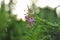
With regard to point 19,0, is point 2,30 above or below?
below

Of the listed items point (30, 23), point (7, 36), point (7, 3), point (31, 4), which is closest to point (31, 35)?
A: point (30, 23)

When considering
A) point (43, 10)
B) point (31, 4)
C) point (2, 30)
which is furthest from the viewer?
point (43, 10)

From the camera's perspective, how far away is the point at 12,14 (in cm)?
262

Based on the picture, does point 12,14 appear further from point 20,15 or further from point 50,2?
point 50,2

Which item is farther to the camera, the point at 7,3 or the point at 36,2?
the point at 7,3

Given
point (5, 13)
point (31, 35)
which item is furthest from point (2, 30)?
point (31, 35)

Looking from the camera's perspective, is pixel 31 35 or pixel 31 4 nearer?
pixel 31 35

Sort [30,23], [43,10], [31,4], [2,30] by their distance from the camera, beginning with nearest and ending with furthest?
[30,23]
[2,30]
[31,4]
[43,10]

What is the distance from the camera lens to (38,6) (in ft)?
8.45

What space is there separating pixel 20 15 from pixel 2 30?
434 mm

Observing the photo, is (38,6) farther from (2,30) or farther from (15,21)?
(2,30)

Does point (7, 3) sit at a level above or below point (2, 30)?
above

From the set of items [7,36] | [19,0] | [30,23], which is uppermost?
[19,0]

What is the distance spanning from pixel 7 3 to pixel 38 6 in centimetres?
45
